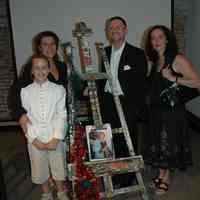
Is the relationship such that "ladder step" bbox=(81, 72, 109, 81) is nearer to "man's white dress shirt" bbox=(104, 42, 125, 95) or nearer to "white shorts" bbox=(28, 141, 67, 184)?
"man's white dress shirt" bbox=(104, 42, 125, 95)

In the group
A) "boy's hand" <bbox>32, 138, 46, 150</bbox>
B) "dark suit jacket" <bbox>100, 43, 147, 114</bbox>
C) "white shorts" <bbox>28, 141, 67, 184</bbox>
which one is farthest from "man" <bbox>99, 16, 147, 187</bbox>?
"boy's hand" <bbox>32, 138, 46, 150</bbox>

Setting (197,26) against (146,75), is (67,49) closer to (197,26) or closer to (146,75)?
(146,75)

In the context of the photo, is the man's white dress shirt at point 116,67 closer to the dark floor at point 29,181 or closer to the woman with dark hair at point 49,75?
the woman with dark hair at point 49,75

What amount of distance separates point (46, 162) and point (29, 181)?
737 millimetres

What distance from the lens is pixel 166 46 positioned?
7.68 feet

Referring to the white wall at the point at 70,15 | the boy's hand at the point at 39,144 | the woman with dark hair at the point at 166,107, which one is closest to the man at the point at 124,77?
the woman with dark hair at the point at 166,107

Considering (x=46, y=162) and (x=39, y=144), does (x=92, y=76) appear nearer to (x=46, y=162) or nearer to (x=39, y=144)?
(x=39, y=144)

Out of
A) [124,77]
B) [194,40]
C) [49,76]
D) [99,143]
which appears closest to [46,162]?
[99,143]

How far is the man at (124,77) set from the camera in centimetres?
233

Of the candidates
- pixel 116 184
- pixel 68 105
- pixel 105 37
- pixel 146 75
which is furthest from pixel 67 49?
pixel 105 37

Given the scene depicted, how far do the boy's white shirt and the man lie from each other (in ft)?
1.60

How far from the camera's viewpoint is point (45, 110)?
2.11 m

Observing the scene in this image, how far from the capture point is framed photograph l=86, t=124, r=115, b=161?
1922 millimetres

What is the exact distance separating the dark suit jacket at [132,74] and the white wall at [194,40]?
166 centimetres
